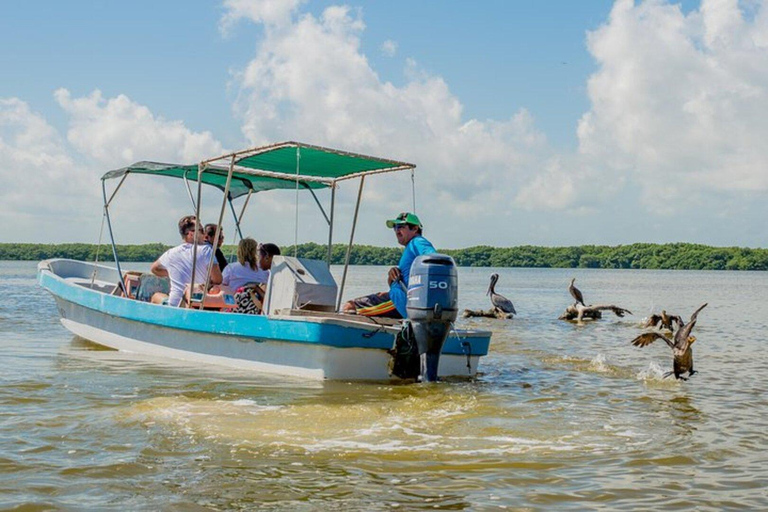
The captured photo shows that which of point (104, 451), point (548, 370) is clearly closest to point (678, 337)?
point (548, 370)

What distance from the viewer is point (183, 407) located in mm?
7230

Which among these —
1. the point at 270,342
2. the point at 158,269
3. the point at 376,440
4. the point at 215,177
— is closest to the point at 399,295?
the point at 270,342

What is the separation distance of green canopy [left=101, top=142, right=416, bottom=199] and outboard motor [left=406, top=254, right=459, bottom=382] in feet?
5.35

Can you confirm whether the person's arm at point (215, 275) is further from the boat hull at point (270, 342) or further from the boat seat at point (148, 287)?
the boat seat at point (148, 287)

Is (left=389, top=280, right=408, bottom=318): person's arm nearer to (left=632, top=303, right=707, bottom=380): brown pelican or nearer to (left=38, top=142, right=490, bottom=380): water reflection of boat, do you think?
(left=38, top=142, right=490, bottom=380): water reflection of boat

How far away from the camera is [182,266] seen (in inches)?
407

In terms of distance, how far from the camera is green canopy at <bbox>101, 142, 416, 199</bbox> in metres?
8.82

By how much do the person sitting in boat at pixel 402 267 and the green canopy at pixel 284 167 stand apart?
3.19 ft

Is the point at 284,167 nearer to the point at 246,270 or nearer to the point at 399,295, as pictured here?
the point at 246,270

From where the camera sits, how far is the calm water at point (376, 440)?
473 centimetres

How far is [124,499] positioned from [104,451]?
44.3 inches

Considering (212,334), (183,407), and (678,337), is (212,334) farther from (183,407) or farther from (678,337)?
(678,337)

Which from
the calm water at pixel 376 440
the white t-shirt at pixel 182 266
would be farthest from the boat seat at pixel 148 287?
the white t-shirt at pixel 182 266

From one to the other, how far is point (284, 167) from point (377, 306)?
220 centimetres
